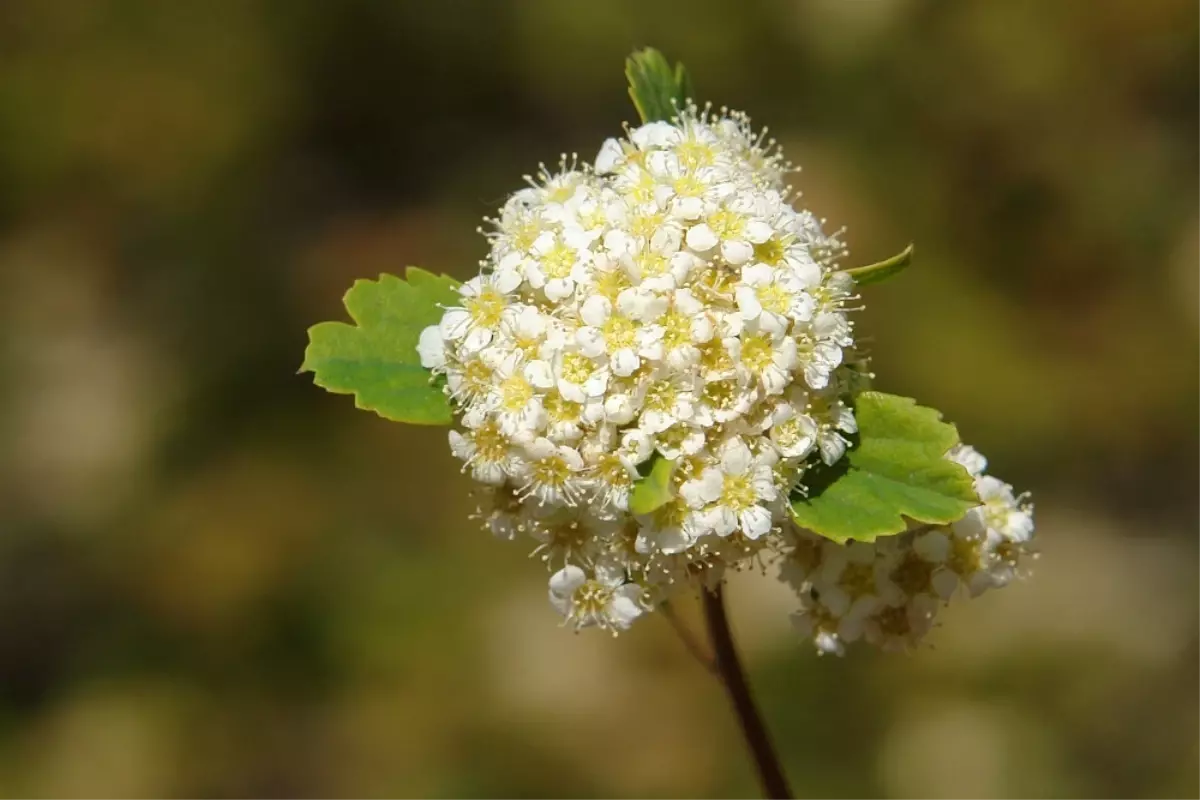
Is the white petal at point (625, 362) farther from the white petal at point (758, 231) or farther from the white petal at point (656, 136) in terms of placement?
the white petal at point (656, 136)

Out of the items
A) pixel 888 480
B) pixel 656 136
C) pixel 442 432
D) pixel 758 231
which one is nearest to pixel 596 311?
pixel 758 231

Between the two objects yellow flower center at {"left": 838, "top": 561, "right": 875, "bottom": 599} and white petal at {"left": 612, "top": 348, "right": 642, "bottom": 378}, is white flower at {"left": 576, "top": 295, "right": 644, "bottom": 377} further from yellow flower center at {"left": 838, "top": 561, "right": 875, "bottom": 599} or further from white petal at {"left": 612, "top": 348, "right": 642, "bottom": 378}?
yellow flower center at {"left": 838, "top": 561, "right": 875, "bottom": 599}

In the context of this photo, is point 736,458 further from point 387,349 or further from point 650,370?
point 387,349

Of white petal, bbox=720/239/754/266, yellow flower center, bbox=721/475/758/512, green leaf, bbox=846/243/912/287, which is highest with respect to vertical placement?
green leaf, bbox=846/243/912/287

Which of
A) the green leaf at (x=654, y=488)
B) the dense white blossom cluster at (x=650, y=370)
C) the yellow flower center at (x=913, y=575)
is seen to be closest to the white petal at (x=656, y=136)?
the dense white blossom cluster at (x=650, y=370)

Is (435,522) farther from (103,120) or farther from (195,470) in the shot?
(103,120)

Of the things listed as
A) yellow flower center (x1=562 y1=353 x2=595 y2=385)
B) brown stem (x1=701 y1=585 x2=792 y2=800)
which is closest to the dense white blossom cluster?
yellow flower center (x1=562 y1=353 x2=595 y2=385)
